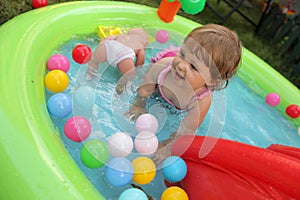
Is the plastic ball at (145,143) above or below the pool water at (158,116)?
above

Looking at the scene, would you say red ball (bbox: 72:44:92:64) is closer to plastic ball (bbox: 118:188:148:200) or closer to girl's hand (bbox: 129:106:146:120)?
girl's hand (bbox: 129:106:146:120)

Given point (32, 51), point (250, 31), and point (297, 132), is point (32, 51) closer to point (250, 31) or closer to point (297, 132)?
point (297, 132)

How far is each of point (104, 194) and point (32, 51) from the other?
83cm

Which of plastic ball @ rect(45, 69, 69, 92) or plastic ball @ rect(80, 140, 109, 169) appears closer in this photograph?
plastic ball @ rect(80, 140, 109, 169)

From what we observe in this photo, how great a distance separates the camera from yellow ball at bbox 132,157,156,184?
1606 mm

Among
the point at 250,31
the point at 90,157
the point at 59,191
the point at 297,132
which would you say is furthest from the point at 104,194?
the point at 250,31

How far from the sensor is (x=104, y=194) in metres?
1.65

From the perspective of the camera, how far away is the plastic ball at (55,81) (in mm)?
1843

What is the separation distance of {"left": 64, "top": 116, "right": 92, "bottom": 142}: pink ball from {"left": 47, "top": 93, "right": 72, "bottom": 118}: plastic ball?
4.2 inches

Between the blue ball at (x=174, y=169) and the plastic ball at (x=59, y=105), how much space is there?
0.52 metres

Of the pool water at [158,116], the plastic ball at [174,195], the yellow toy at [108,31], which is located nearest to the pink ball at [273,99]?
the pool water at [158,116]

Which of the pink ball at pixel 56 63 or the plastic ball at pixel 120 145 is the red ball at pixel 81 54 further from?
the plastic ball at pixel 120 145

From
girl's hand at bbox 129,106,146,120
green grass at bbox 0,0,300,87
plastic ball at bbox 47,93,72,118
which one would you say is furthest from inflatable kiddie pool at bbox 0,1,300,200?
green grass at bbox 0,0,300,87

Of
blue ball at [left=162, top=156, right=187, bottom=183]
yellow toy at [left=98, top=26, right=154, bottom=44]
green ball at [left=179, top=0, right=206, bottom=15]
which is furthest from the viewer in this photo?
yellow toy at [left=98, top=26, right=154, bottom=44]
